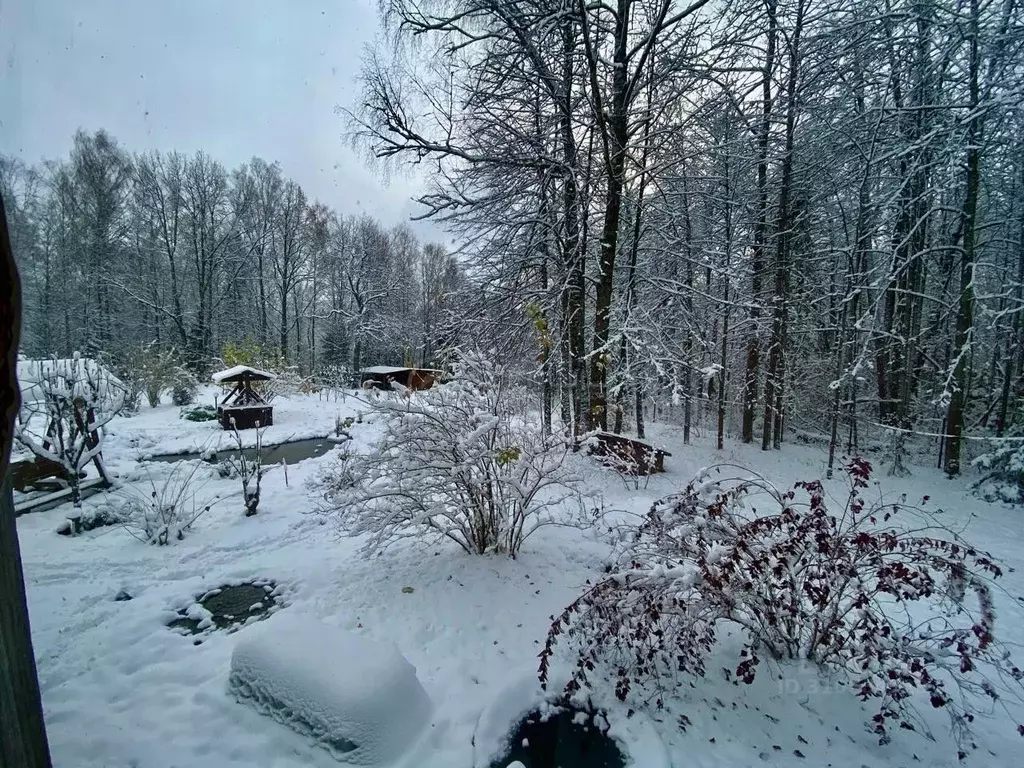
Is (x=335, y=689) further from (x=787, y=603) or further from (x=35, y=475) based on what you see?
(x=35, y=475)

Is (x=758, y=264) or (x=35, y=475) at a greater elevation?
(x=758, y=264)

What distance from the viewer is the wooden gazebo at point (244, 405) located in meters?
12.0

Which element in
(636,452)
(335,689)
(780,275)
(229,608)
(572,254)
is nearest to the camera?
(335,689)

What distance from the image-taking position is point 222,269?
928 inches

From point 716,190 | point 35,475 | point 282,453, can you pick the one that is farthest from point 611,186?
point 35,475

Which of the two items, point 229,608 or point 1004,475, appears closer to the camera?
point 229,608

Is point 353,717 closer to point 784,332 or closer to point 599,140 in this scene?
point 599,140

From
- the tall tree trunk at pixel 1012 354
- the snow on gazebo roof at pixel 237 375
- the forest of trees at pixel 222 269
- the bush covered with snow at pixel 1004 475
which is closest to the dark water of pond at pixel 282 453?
the snow on gazebo roof at pixel 237 375

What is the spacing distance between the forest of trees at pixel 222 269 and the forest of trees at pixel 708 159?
23.2 ft

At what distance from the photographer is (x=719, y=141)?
28.6ft

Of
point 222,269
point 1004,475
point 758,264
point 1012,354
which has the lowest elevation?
point 1004,475

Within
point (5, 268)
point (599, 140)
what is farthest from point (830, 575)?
point (599, 140)

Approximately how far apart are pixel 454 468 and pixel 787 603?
8.39ft

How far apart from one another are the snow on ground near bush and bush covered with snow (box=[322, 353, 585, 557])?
0.48 m
